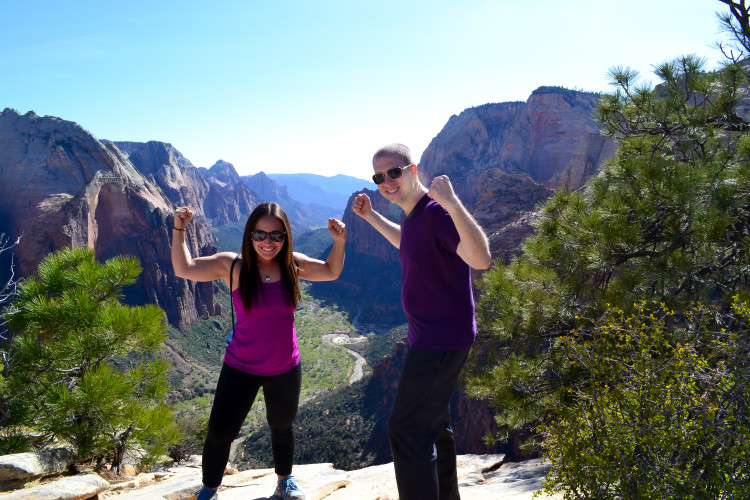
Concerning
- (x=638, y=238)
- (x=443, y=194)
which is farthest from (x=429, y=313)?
(x=638, y=238)

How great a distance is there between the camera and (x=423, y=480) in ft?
6.80

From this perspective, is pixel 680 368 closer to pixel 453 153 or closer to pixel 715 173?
pixel 715 173

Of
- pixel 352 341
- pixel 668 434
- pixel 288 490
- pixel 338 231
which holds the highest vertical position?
pixel 338 231

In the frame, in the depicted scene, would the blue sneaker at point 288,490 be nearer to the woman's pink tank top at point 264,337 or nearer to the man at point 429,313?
the woman's pink tank top at point 264,337

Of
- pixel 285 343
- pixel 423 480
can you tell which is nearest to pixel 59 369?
pixel 285 343

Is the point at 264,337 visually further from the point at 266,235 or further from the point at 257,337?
the point at 266,235

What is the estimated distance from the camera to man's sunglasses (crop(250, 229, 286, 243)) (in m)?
2.88

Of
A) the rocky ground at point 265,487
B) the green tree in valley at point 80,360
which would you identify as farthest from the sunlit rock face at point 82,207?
the rocky ground at point 265,487

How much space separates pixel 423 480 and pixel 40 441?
171 inches

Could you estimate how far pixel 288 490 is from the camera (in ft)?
10.1

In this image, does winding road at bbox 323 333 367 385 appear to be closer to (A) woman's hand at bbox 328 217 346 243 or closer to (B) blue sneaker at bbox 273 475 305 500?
(B) blue sneaker at bbox 273 475 305 500

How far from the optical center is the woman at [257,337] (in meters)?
2.77

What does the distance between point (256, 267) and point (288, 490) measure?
1666 mm

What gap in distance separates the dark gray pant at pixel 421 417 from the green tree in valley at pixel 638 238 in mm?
2121
